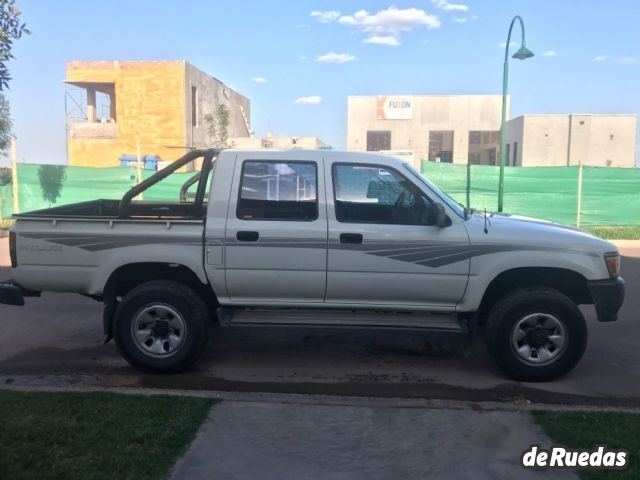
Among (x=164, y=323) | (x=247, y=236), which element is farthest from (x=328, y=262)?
(x=164, y=323)

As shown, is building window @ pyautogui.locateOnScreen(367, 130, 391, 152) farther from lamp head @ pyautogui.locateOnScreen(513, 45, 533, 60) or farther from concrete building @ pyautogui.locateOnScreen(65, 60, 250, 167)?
lamp head @ pyautogui.locateOnScreen(513, 45, 533, 60)

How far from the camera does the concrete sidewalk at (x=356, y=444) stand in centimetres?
346

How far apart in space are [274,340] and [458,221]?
250 centimetres

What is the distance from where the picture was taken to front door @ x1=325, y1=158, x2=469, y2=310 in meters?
5.05

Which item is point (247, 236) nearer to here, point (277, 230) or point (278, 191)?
point (277, 230)

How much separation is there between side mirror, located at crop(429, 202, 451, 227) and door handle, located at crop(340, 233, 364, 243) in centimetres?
62

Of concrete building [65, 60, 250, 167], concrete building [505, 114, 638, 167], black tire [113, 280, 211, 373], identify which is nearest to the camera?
black tire [113, 280, 211, 373]

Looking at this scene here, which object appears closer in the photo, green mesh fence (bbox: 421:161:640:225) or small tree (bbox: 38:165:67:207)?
green mesh fence (bbox: 421:161:640:225)

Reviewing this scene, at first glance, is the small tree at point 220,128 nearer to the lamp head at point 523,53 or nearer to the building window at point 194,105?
the building window at point 194,105

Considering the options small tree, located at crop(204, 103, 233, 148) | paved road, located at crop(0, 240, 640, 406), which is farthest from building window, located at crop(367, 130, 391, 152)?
paved road, located at crop(0, 240, 640, 406)

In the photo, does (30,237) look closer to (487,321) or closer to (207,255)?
(207,255)

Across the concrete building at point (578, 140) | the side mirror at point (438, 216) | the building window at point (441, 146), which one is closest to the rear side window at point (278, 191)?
the side mirror at point (438, 216)

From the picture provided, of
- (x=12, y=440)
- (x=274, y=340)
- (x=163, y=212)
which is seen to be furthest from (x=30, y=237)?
(x=274, y=340)

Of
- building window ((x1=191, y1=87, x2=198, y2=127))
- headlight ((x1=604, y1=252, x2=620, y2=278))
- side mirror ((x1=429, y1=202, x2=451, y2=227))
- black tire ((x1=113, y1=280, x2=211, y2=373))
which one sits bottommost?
black tire ((x1=113, y1=280, x2=211, y2=373))
